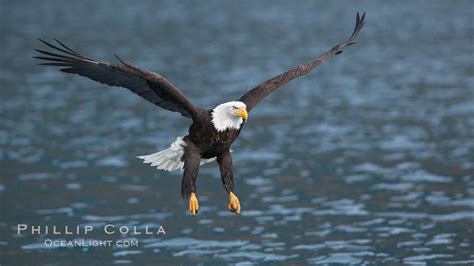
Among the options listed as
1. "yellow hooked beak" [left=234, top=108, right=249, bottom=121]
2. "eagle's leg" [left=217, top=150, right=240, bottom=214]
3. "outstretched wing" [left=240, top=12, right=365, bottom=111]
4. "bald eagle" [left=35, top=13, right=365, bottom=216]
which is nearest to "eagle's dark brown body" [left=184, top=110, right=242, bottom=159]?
"bald eagle" [left=35, top=13, right=365, bottom=216]


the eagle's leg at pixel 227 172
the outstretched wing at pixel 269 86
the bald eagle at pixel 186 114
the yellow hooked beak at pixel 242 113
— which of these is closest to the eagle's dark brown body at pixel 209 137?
the bald eagle at pixel 186 114

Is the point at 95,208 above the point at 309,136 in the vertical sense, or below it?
below

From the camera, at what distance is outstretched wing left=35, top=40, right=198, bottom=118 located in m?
9.41

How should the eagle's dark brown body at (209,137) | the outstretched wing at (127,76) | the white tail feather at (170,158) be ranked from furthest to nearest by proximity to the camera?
the white tail feather at (170,158) → the eagle's dark brown body at (209,137) → the outstretched wing at (127,76)

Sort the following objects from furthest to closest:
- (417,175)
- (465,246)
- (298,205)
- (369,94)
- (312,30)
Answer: (312,30) → (369,94) → (417,175) → (298,205) → (465,246)

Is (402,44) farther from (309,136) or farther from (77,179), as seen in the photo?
(77,179)

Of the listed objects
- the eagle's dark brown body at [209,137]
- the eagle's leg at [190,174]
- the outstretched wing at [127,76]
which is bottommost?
the eagle's leg at [190,174]

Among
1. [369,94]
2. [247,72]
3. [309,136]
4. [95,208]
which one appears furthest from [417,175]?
[247,72]

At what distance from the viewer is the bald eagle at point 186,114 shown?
31.4 feet

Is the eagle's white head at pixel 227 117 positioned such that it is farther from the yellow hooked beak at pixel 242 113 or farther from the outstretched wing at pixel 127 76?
the outstretched wing at pixel 127 76

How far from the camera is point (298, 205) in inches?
536

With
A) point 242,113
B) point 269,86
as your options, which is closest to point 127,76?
point 242,113

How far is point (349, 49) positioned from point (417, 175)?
17.6 meters

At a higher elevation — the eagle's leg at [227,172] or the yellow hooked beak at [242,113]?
the yellow hooked beak at [242,113]
